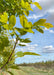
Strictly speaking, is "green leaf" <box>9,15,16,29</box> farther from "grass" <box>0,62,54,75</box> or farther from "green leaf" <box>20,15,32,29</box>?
"grass" <box>0,62,54,75</box>

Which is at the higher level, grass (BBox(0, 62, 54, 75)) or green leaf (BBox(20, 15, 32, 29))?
grass (BBox(0, 62, 54, 75))

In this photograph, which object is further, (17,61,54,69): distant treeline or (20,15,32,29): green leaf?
(17,61,54,69): distant treeline

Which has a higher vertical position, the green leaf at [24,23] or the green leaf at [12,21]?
the green leaf at [12,21]

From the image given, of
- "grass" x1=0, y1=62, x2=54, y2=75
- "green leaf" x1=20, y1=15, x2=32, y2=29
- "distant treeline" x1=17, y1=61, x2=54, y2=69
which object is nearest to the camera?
"green leaf" x1=20, y1=15, x2=32, y2=29

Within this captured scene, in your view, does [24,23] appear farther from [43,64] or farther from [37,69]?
[43,64]

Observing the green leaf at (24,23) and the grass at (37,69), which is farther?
the grass at (37,69)

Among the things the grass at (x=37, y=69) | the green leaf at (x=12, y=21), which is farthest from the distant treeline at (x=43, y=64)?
the green leaf at (x=12, y=21)

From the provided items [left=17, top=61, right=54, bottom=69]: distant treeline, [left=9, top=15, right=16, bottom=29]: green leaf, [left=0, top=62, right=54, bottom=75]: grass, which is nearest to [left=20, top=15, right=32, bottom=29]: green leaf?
[left=9, top=15, right=16, bottom=29]: green leaf

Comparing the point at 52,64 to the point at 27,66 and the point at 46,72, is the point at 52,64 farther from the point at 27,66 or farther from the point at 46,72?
the point at 27,66

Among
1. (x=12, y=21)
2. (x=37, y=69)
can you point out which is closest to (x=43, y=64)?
(x=37, y=69)

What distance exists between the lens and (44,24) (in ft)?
2.76

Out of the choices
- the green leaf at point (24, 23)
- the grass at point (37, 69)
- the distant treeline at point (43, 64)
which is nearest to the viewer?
the green leaf at point (24, 23)

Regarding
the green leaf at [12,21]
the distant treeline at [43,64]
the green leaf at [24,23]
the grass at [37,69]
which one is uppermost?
the distant treeline at [43,64]

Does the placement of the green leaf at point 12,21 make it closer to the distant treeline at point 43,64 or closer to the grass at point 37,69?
the grass at point 37,69
